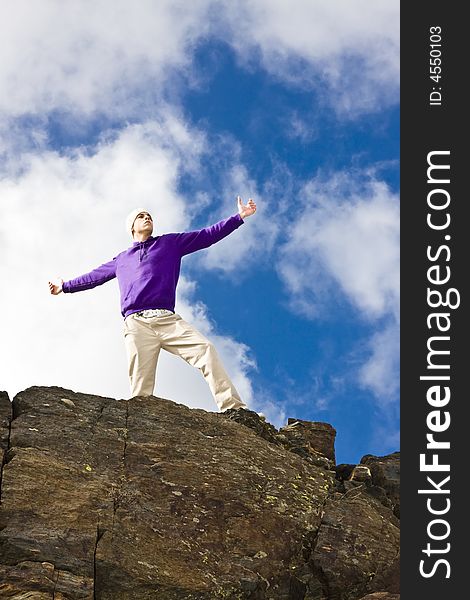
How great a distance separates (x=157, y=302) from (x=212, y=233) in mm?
1522

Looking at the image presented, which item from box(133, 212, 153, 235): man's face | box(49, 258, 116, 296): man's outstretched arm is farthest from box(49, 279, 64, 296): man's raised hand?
box(133, 212, 153, 235): man's face

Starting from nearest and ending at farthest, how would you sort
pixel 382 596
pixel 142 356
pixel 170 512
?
1. pixel 382 596
2. pixel 170 512
3. pixel 142 356

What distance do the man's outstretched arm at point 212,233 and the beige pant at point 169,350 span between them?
51.0 inches

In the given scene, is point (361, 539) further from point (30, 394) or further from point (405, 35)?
Answer: point (405, 35)

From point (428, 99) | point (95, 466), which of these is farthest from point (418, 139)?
point (95, 466)

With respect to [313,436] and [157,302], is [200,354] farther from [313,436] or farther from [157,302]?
[313,436]

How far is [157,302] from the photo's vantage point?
15.6 metres

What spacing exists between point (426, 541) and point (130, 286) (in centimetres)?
673

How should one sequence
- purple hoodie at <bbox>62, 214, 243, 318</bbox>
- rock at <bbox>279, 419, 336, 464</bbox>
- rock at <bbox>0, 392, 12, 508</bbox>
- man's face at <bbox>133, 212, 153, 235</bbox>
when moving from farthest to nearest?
man's face at <bbox>133, 212, 153, 235</bbox> → purple hoodie at <bbox>62, 214, 243, 318</bbox> → rock at <bbox>279, 419, 336, 464</bbox> → rock at <bbox>0, 392, 12, 508</bbox>

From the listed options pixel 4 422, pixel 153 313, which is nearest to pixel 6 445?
pixel 4 422

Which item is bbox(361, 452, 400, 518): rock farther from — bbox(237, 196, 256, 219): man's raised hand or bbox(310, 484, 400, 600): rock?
bbox(237, 196, 256, 219): man's raised hand

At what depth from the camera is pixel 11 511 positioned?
11758 mm

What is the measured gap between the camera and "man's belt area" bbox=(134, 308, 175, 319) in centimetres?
1549

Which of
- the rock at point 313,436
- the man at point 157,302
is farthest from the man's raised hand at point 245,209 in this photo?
the rock at point 313,436
